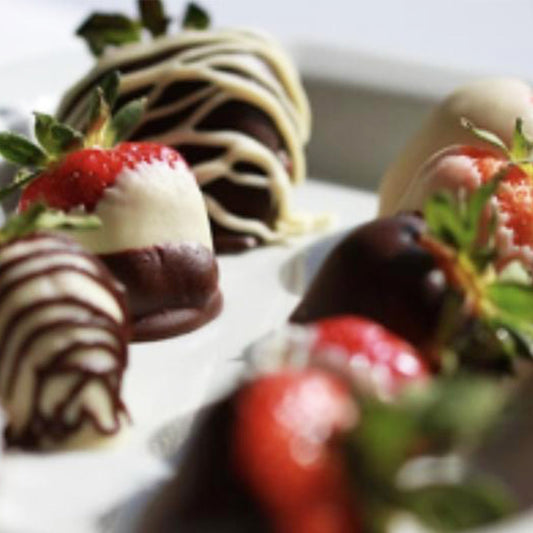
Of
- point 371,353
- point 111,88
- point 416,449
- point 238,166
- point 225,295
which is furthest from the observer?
point 238,166

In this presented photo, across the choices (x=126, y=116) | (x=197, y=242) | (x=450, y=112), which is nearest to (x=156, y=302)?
(x=197, y=242)

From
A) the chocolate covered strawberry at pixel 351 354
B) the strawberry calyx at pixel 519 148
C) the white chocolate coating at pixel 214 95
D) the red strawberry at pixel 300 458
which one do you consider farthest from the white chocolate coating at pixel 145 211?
the red strawberry at pixel 300 458

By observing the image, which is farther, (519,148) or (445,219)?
(519,148)

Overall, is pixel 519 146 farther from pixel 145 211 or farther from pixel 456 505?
pixel 456 505

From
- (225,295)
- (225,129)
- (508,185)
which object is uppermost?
(508,185)

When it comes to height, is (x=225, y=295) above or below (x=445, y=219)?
below

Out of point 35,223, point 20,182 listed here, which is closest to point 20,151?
point 20,182

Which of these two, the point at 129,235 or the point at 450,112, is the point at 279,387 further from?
the point at 450,112
